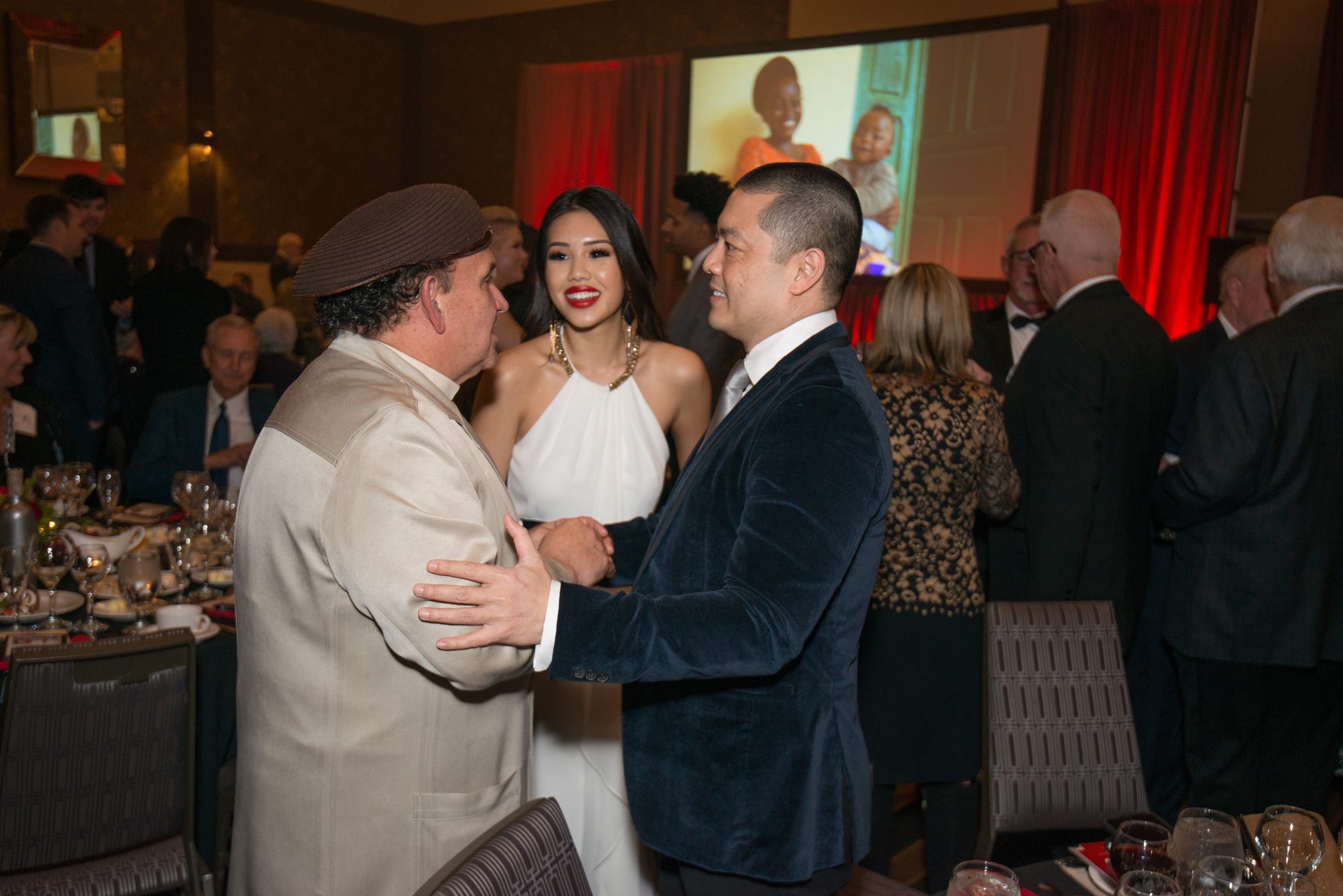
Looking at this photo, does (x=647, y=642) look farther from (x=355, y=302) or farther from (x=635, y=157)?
(x=635, y=157)

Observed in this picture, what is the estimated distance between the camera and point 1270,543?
2740mm

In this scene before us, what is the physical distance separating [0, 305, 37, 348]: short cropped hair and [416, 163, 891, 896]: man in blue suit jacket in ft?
9.70

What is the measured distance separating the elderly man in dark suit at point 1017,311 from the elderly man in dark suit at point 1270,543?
1.45 metres

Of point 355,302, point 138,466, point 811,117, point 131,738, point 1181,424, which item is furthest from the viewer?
point 811,117

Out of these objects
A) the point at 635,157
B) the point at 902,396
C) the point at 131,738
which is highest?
the point at 635,157

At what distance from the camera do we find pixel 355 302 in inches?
58.1

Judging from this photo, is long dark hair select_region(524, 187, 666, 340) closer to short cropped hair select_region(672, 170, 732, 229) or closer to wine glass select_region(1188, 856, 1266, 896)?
wine glass select_region(1188, 856, 1266, 896)

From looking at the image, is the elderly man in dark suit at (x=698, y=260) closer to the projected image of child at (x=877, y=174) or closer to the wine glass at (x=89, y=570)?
the wine glass at (x=89, y=570)

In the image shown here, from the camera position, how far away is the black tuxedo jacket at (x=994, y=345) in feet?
13.9

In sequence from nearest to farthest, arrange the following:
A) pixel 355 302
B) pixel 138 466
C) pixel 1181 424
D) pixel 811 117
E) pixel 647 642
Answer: pixel 647 642
pixel 355 302
pixel 1181 424
pixel 138 466
pixel 811 117

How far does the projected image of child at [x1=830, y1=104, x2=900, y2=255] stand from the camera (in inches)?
309

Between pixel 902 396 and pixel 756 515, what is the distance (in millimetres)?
1461

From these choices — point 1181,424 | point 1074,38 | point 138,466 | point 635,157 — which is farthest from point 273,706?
point 635,157

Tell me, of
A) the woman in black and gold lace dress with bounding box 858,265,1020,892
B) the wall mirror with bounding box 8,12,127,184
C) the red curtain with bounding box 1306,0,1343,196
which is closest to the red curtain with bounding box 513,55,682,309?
the wall mirror with bounding box 8,12,127,184
